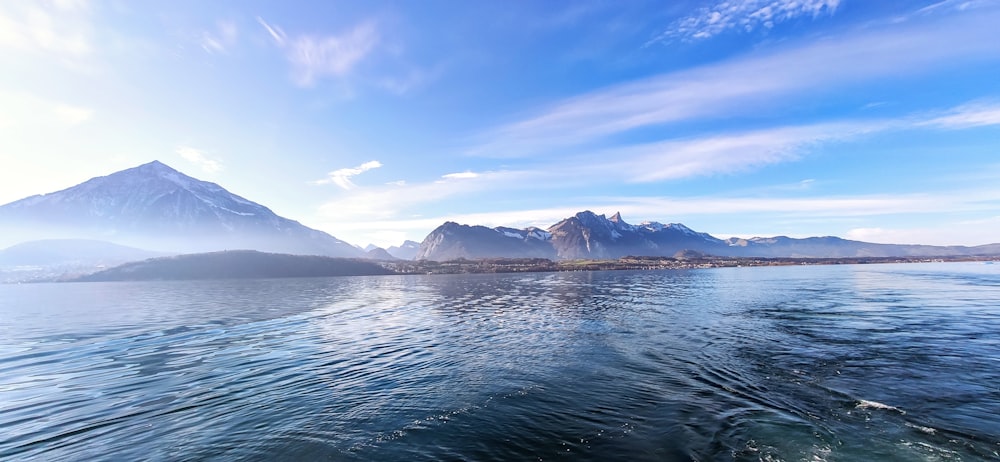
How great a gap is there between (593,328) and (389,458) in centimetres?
3571

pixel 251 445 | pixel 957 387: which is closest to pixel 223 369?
pixel 251 445

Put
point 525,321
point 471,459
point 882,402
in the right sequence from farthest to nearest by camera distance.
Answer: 1. point 525,321
2. point 882,402
3. point 471,459

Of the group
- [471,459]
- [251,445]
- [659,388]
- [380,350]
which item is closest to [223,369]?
[380,350]

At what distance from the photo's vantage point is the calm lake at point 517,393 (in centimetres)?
1714

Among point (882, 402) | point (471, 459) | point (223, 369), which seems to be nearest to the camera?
point (471, 459)

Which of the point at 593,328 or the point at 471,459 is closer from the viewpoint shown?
the point at 471,459

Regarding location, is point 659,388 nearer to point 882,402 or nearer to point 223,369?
point 882,402

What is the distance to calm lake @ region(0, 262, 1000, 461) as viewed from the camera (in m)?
17.1

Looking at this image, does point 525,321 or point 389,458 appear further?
point 525,321

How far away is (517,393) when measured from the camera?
24266 millimetres

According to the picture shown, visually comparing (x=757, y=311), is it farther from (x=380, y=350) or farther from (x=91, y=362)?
(x=91, y=362)

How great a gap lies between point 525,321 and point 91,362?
1759 inches

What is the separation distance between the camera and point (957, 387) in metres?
23.0

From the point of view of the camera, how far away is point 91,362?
34.9 meters
